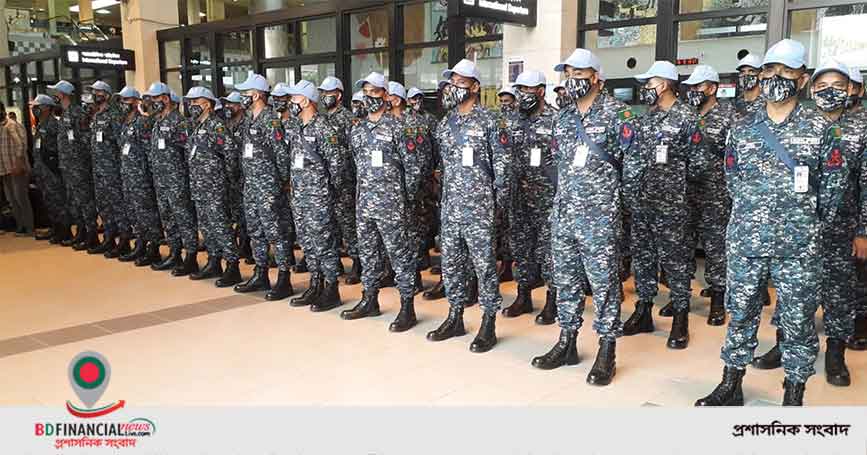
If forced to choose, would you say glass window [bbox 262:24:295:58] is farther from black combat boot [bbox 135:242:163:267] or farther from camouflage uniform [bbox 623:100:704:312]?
camouflage uniform [bbox 623:100:704:312]

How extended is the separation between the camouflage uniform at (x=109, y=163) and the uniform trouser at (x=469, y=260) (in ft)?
14.3

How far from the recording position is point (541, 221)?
5.06 metres

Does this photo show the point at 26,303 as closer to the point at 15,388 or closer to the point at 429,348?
the point at 15,388

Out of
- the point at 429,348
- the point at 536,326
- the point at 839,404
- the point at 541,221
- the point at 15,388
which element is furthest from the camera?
the point at 541,221

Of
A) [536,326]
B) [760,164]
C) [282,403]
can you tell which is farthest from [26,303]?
[760,164]

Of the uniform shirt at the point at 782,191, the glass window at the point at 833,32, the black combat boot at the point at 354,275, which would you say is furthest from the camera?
the black combat boot at the point at 354,275

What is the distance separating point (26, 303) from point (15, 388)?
2229mm

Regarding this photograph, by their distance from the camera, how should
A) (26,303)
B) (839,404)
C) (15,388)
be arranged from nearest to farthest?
(839,404)
(15,388)
(26,303)

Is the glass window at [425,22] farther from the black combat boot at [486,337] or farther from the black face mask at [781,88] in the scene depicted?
the black face mask at [781,88]

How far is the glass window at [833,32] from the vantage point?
5621 millimetres

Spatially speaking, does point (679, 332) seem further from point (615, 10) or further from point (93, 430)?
point (615, 10)

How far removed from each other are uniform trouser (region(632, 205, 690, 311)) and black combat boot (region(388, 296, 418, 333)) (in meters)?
1.56

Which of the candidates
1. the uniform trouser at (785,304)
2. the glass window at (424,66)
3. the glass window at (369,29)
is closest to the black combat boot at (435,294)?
the uniform trouser at (785,304)

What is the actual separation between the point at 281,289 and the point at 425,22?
13.4 ft
